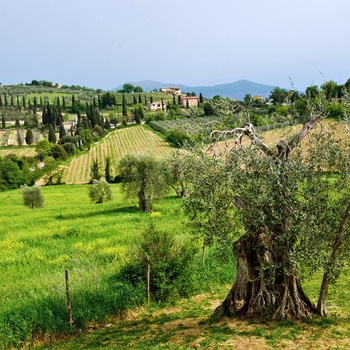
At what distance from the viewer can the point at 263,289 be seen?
13.0m

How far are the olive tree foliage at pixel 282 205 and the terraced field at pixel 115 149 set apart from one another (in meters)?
67.9

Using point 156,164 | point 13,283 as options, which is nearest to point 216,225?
point 13,283

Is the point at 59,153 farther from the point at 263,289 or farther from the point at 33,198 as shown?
the point at 263,289

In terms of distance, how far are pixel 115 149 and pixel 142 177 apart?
78.3m

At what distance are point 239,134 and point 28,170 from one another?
89.9m

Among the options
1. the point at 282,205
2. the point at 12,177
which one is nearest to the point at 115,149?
the point at 12,177

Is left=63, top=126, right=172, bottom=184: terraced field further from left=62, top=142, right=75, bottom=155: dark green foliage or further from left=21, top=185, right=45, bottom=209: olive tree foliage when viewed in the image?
left=21, top=185, right=45, bottom=209: olive tree foliage

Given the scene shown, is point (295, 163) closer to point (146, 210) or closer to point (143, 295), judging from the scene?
point (143, 295)

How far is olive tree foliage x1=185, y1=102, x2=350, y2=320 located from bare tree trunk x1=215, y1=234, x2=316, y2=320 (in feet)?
0.12

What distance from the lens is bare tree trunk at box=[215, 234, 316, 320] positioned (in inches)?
497

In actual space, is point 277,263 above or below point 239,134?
below

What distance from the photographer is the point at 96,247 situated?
24906 mm

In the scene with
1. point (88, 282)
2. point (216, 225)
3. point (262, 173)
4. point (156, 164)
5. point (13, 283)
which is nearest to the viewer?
A: point (262, 173)

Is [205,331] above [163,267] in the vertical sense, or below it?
below
